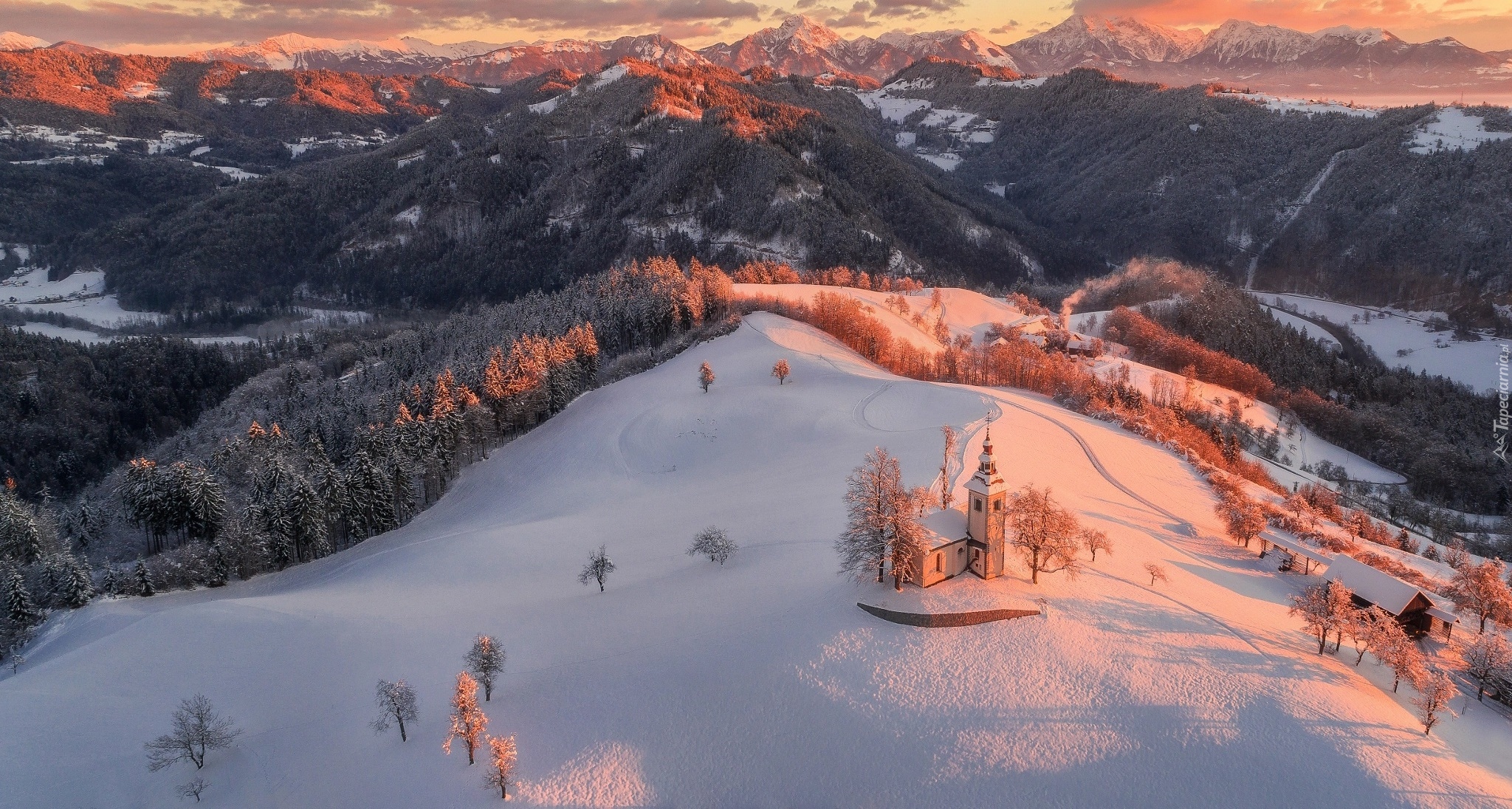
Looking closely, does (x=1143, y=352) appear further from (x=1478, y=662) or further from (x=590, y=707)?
(x=590, y=707)

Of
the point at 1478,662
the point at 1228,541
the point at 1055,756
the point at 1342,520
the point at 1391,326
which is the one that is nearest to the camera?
the point at 1055,756

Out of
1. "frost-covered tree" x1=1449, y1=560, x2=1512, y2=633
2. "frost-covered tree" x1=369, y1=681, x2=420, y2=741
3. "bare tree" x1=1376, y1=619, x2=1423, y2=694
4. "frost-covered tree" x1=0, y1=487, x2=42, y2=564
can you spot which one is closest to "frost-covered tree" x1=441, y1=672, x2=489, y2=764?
"frost-covered tree" x1=369, y1=681, x2=420, y2=741

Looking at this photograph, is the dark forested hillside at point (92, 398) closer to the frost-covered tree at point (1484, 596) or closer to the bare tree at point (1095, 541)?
the bare tree at point (1095, 541)

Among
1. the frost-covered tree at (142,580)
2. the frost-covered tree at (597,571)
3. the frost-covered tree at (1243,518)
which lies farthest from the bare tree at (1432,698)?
the frost-covered tree at (142,580)

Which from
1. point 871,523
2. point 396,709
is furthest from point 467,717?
point 871,523

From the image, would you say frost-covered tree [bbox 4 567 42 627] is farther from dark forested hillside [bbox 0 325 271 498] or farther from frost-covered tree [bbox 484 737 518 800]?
dark forested hillside [bbox 0 325 271 498]

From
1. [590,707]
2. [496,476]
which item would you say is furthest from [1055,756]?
[496,476]

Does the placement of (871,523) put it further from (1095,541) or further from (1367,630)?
(1367,630)
